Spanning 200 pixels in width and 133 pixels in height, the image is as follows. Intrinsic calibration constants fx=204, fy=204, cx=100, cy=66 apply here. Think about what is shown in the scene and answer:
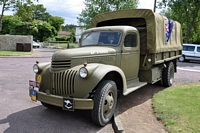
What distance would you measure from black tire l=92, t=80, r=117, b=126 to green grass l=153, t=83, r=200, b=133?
104 centimetres

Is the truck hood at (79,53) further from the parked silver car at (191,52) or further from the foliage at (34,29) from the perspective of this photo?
the foliage at (34,29)

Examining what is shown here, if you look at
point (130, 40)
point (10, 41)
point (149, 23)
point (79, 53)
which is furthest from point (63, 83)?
point (10, 41)

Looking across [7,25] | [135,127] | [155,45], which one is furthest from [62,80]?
[7,25]

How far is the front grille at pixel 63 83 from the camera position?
3943 mm

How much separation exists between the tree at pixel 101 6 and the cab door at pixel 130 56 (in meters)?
21.8

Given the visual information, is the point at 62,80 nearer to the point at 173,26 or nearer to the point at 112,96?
the point at 112,96

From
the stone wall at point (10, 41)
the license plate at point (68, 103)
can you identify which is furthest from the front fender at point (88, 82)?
the stone wall at point (10, 41)

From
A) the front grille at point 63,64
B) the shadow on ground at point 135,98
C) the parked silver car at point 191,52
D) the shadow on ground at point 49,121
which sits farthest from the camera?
the parked silver car at point 191,52

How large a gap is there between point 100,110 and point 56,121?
1.00 metres

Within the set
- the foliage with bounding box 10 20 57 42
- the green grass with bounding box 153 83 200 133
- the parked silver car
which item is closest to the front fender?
the green grass with bounding box 153 83 200 133

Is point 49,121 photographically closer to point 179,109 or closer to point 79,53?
point 79,53

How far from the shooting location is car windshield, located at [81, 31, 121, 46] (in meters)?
5.16

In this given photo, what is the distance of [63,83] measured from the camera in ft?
13.1

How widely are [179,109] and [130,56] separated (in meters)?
1.74
